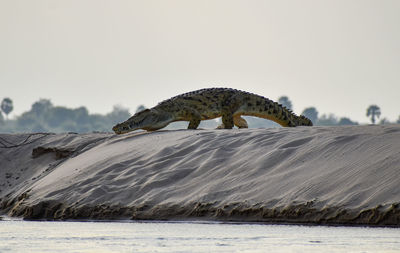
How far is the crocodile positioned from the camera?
58.6 ft

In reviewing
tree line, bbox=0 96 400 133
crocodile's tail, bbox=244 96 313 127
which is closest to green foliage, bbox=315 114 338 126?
tree line, bbox=0 96 400 133

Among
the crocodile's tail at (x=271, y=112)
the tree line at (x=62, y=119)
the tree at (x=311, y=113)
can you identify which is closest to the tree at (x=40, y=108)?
the tree line at (x=62, y=119)

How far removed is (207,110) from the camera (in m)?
18.6

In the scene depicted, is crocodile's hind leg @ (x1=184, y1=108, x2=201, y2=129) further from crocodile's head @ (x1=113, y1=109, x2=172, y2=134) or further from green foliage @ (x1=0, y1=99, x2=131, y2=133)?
green foliage @ (x1=0, y1=99, x2=131, y2=133)

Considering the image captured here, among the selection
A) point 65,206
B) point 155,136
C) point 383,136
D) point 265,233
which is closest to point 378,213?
point 265,233

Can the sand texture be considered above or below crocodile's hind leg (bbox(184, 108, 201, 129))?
below

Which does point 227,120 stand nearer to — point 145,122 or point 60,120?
point 145,122

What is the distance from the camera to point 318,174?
1241cm

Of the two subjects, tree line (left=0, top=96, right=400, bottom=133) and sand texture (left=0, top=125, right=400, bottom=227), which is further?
tree line (left=0, top=96, right=400, bottom=133)

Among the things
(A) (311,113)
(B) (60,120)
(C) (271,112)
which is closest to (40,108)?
(B) (60,120)

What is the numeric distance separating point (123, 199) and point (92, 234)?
2.73 metres

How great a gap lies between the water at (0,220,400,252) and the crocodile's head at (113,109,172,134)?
234 inches

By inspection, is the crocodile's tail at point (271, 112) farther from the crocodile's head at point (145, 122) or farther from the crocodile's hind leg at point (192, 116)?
the crocodile's head at point (145, 122)

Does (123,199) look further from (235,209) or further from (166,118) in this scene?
(166,118)
